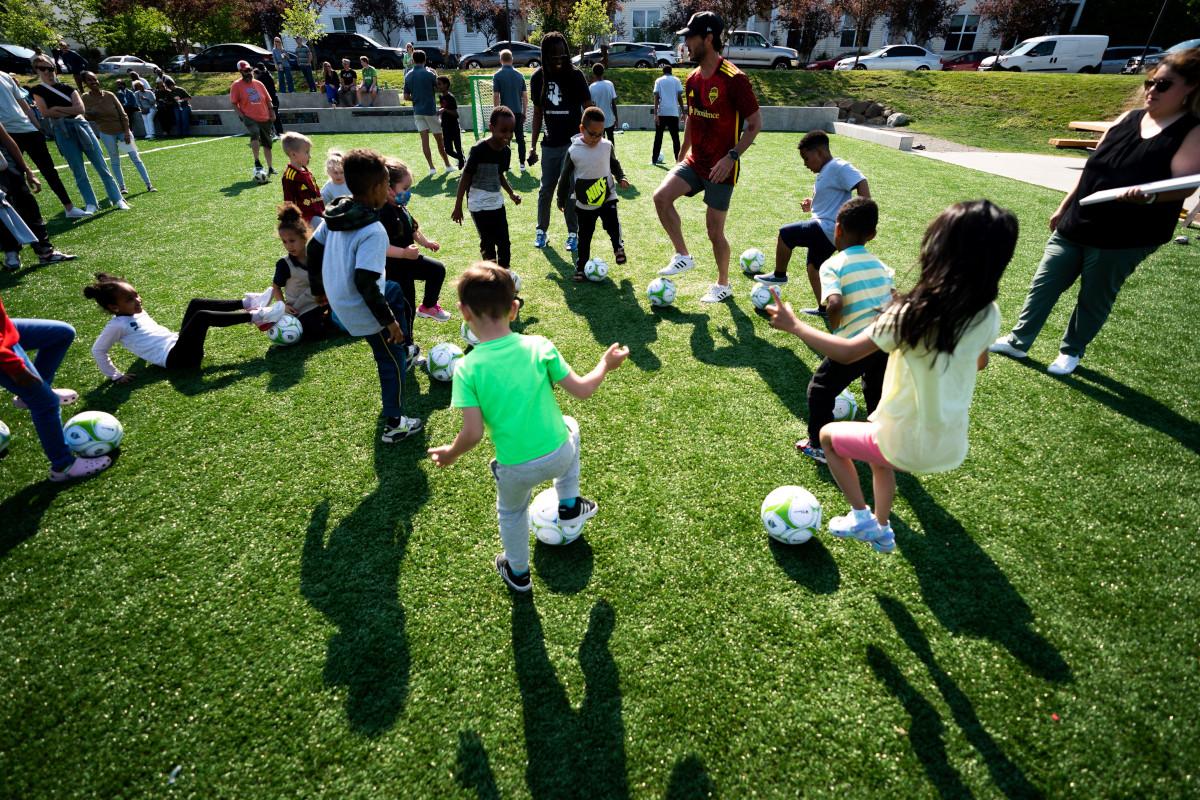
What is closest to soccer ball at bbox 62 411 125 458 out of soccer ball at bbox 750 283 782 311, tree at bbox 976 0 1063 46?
soccer ball at bbox 750 283 782 311

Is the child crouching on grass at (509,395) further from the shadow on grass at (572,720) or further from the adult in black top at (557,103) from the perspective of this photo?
the adult in black top at (557,103)

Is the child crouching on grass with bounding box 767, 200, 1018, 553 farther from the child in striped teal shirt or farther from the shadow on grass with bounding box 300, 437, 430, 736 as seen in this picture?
the shadow on grass with bounding box 300, 437, 430, 736

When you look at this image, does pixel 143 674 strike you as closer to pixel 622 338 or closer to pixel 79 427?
pixel 79 427

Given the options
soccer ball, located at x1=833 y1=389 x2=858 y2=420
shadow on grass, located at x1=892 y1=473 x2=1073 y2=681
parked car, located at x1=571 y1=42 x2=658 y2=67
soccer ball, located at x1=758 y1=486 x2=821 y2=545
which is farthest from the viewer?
parked car, located at x1=571 y1=42 x2=658 y2=67

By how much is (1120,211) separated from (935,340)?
367 centimetres

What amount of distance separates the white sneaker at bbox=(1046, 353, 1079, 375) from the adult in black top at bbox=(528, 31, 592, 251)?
18.5ft

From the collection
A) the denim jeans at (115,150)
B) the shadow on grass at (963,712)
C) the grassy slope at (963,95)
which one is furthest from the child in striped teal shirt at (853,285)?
the grassy slope at (963,95)

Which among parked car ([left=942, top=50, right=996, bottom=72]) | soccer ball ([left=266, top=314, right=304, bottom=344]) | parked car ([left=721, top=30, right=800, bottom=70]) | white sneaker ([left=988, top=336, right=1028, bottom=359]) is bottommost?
white sneaker ([left=988, top=336, right=1028, bottom=359])

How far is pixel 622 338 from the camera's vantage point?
5750 millimetres

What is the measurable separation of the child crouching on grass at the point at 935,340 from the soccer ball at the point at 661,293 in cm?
371

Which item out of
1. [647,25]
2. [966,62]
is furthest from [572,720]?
[647,25]

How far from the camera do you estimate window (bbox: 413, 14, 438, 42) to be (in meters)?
43.4

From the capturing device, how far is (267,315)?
220 inches

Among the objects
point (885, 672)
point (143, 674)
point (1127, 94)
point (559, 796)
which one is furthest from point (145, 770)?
point (1127, 94)
